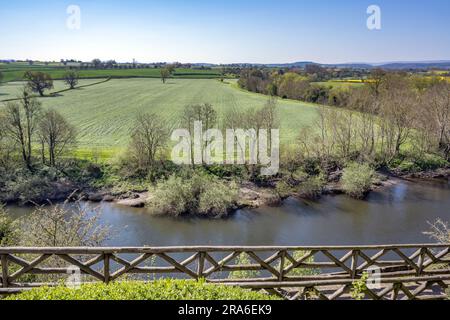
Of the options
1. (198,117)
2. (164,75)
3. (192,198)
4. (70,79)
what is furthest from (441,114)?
(164,75)

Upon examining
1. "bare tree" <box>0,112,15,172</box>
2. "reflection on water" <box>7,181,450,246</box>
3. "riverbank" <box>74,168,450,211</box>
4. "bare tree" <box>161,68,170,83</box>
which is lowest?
"reflection on water" <box>7,181,450,246</box>

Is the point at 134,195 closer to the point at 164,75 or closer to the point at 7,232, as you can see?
→ the point at 7,232

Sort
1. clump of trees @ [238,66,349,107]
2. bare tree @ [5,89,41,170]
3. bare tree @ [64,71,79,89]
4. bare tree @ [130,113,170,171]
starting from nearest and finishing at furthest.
→ bare tree @ [5,89,41,170] → bare tree @ [130,113,170,171] → clump of trees @ [238,66,349,107] → bare tree @ [64,71,79,89]

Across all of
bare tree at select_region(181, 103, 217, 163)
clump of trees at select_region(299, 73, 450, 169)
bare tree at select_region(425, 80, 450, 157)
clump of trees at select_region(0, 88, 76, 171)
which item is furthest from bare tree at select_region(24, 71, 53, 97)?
bare tree at select_region(425, 80, 450, 157)

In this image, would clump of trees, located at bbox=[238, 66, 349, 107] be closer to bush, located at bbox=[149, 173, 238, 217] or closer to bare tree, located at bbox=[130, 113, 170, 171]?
bare tree, located at bbox=[130, 113, 170, 171]
